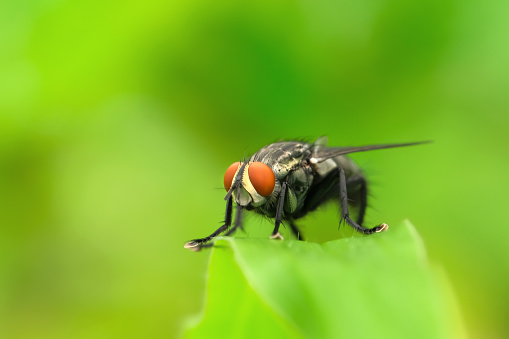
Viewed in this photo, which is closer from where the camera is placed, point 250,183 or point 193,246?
point 193,246

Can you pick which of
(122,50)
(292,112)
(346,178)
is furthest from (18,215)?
(346,178)

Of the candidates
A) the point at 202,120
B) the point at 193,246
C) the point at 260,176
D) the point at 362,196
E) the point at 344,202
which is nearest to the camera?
the point at 193,246

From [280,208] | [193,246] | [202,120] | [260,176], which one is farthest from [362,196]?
[202,120]

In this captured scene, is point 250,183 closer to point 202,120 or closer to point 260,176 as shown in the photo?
point 260,176

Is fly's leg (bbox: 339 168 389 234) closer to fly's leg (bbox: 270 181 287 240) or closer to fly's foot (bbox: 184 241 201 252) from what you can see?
fly's leg (bbox: 270 181 287 240)

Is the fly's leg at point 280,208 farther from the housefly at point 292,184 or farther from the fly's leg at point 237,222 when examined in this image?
the fly's leg at point 237,222

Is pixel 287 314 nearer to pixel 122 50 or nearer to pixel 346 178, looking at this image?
pixel 346 178

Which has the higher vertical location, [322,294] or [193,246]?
[322,294]
